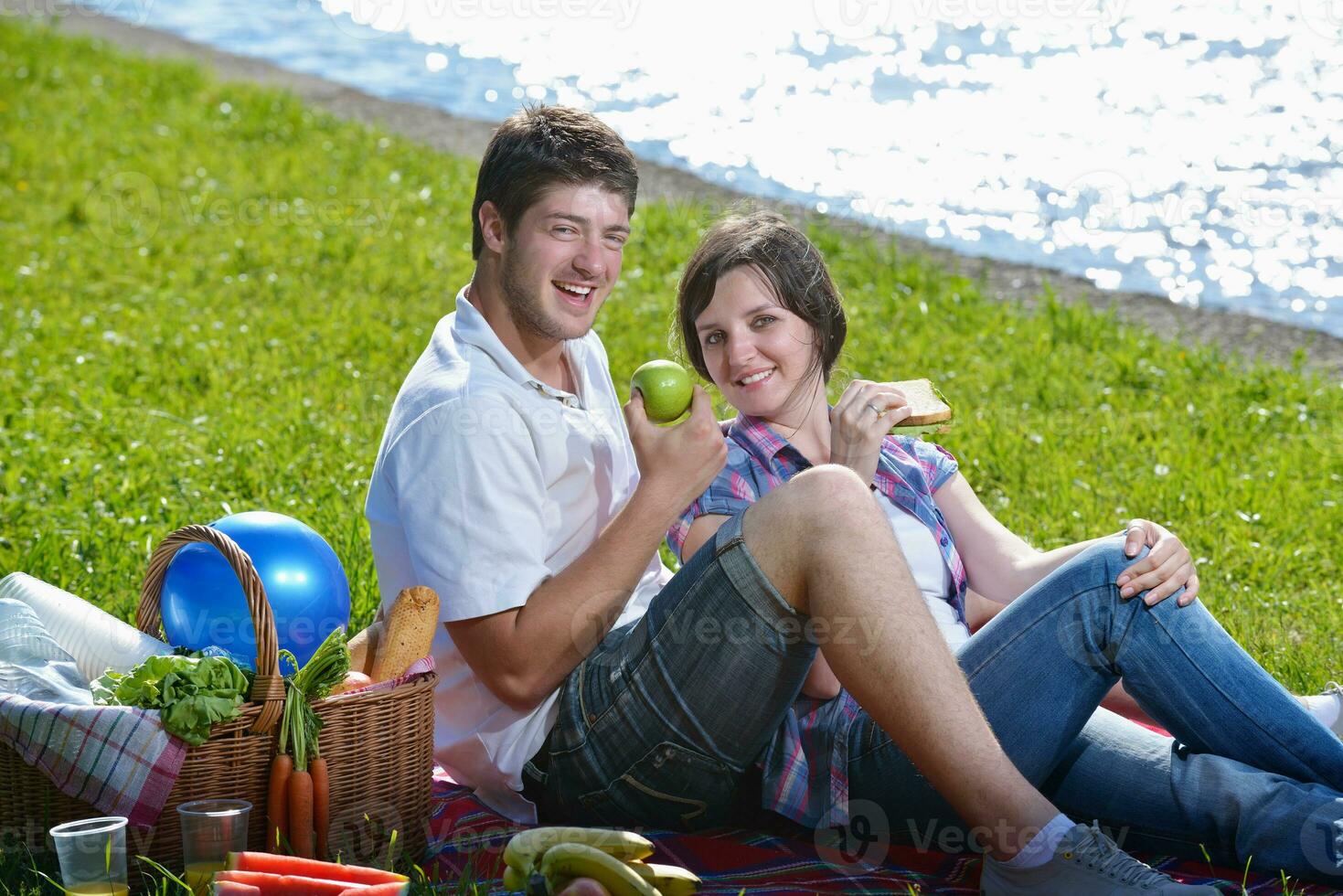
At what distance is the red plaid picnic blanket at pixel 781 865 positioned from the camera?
295 cm

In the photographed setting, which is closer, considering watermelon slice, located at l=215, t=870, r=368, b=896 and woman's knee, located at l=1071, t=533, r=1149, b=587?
watermelon slice, located at l=215, t=870, r=368, b=896

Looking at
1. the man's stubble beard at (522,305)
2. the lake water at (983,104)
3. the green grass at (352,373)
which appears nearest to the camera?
the man's stubble beard at (522,305)

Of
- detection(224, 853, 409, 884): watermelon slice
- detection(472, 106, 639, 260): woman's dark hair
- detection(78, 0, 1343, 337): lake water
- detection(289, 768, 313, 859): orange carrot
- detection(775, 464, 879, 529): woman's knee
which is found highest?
detection(78, 0, 1343, 337): lake water

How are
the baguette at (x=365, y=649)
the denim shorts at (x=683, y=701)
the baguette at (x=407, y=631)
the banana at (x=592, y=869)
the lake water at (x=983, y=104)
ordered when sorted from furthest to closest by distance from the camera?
the lake water at (x=983, y=104) → the baguette at (x=365, y=649) → the baguette at (x=407, y=631) → the denim shorts at (x=683, y=701) → the banana at (x=592, y=869)

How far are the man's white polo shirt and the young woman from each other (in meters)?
0.28

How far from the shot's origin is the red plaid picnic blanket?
2.95 metres

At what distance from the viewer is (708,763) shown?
9.58ft

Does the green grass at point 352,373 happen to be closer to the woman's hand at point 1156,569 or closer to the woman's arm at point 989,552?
the woman's arm at point 989,552

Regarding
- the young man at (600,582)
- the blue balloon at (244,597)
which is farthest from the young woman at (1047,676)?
the blue balloon at (244,597)

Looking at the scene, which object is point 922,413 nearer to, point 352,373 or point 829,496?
point 829,496

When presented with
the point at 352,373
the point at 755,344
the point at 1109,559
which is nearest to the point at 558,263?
the point at 755,344

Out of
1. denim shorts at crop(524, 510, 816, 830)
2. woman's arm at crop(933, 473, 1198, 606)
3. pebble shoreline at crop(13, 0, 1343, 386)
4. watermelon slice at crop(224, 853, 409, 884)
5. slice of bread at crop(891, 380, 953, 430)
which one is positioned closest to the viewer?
watermelon slice at crop(224, 853, 409, 884)

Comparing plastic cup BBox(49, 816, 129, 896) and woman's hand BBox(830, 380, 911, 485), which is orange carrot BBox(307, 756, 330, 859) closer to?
plastic cup BBox(49, 816, 129, 896)

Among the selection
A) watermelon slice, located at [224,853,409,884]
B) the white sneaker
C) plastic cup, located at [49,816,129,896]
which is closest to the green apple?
watermelon slice, located at [224,853,409,884]
